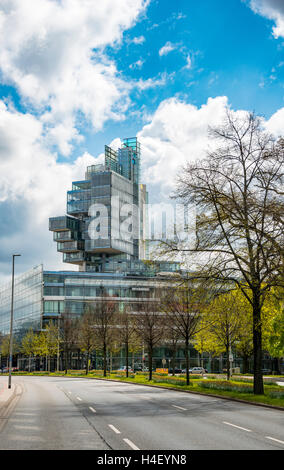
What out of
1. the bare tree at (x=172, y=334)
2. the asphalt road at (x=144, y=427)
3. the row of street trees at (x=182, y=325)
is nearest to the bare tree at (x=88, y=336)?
the row of street trees at (x=182, y=325)

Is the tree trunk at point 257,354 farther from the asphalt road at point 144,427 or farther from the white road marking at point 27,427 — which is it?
the white road marking at point 27,427

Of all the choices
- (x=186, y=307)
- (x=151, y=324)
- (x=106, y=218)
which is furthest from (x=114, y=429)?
(x=106, y=218)

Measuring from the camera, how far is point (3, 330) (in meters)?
142

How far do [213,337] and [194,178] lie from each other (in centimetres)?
3171

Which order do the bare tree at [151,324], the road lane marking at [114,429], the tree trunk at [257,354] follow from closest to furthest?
the road lane marking at [114,429], the tree trunk at [257,354], the bare tree at [151,324]

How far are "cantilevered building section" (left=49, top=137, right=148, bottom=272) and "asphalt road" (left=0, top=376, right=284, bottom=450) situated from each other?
11838cm

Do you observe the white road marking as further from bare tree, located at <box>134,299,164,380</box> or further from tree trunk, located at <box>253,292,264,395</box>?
bare tree, located at <box>134,299,164,380</box>

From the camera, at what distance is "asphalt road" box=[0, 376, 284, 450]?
12252 mm

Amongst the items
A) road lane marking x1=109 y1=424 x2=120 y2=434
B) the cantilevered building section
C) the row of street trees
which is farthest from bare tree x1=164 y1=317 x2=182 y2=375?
the cantilevered building section

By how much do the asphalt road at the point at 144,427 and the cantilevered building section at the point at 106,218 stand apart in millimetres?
118377

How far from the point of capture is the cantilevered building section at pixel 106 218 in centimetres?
14288

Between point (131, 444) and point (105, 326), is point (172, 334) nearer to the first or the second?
point (105, 326)
